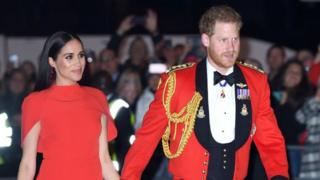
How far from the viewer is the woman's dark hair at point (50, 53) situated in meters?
6.93

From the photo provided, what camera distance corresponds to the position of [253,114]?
6.57 meters

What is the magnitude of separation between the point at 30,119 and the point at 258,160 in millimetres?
1652

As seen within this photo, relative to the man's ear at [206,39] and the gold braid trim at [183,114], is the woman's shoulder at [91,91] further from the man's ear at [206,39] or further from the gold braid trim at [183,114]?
the man's ear at [206,39]

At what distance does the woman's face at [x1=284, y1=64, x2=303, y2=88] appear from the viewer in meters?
10.5

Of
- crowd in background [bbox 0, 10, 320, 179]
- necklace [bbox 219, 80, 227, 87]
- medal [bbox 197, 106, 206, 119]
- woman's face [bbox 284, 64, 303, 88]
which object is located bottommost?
crowd in background [bbox 0, 10, 320, 179]

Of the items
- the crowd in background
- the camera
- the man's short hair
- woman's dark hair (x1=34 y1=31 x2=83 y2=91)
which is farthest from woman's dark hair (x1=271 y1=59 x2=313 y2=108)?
the man's short hair

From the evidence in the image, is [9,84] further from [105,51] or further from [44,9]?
[44,9]

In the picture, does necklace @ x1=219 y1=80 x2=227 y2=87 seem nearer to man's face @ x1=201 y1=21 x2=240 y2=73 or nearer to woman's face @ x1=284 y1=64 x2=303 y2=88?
man's face @ x1=201 y1=21 x2=240 y2=73

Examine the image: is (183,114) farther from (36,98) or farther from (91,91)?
(36,98)

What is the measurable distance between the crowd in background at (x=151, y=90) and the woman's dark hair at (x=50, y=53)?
1.22 feet

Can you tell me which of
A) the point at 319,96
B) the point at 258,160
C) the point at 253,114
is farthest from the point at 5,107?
the point at 253,114

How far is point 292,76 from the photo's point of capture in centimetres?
1051

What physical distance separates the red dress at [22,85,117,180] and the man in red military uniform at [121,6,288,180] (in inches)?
15.7

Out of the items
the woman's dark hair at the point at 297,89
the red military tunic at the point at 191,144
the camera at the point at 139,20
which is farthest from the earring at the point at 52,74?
the camera at the point at 139,20
